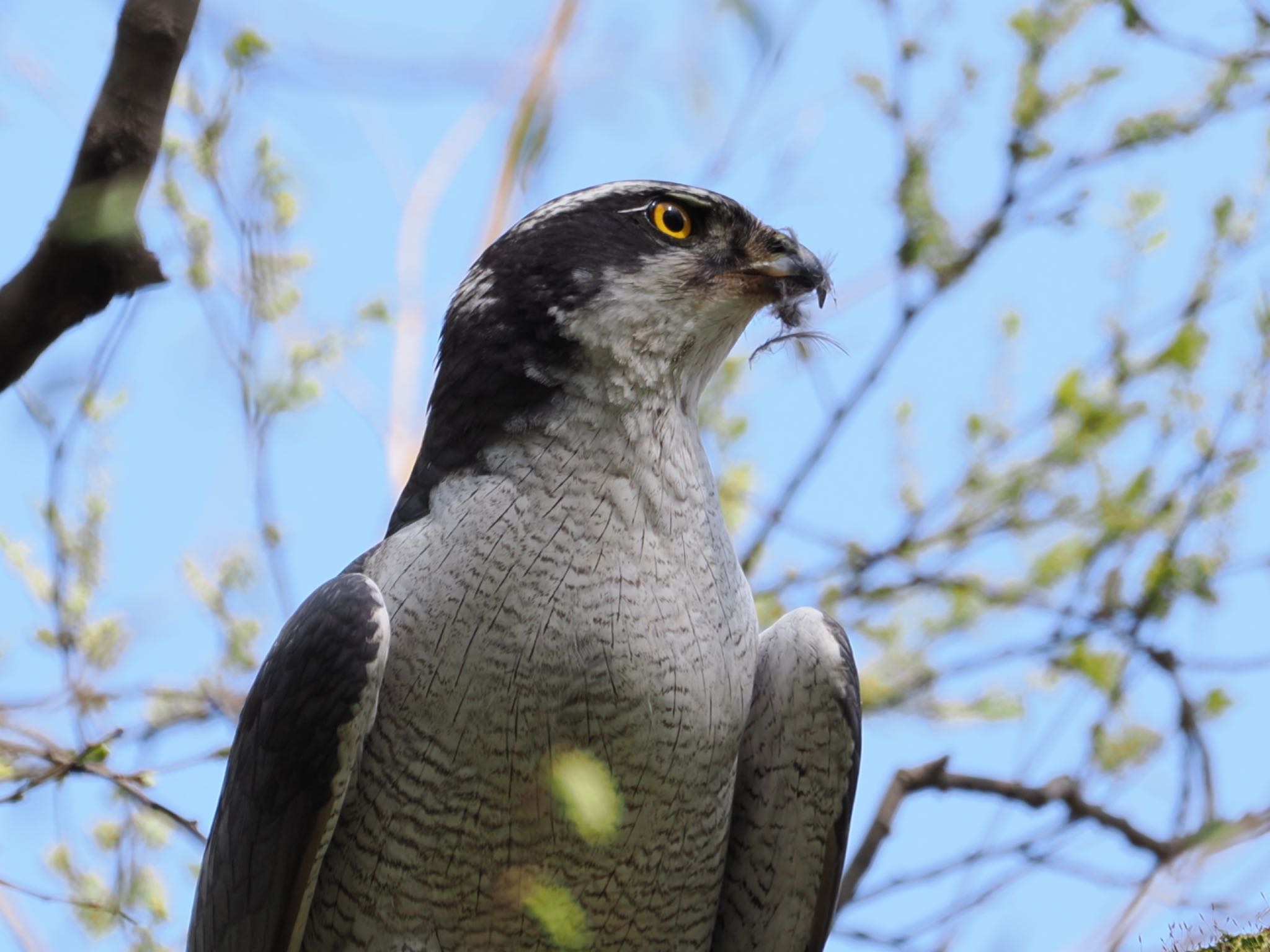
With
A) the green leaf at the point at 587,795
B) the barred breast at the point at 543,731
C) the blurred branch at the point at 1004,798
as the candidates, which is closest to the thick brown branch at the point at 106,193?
the barred breast at the point at 543,731

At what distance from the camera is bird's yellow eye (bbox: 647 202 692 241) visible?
15.2 feet

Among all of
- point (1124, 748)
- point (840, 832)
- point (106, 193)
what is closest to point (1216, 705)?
point (1124, 748)

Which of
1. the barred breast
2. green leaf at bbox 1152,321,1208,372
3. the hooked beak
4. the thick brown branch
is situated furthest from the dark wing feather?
green leaf at bbox 1152,321,1208,372

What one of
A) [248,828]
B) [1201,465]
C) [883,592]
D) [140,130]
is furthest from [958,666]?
[140,130]

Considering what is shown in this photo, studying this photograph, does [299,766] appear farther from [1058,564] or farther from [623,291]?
[1058,564]

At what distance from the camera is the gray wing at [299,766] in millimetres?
3859

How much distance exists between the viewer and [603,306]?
4.34 m

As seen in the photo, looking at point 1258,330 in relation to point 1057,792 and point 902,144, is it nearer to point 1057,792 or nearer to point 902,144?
point 902,144

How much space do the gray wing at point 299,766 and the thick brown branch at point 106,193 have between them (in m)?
1.06

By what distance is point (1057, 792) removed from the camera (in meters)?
5.67

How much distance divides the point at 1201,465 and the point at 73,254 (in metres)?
5.37

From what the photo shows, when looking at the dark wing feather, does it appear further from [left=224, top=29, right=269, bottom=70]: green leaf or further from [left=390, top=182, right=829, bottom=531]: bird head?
[left=224, top=29, right=269, bottom=70]: green leaf

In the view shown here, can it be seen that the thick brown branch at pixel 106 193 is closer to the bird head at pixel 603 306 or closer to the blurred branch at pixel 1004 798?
the bird head at pixel 603 306

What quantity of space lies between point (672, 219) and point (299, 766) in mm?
2046
